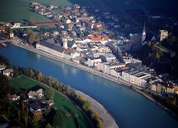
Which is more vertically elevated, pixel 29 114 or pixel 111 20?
pixel 111 20

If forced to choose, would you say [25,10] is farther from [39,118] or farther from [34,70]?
[39,118]

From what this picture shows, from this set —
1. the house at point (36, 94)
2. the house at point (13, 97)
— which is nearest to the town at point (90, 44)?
the house at point (36, 94)

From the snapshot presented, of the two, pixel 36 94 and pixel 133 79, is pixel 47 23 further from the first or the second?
pixel 36 94

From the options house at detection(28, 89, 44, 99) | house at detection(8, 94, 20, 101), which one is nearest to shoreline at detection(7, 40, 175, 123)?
house at detection(28, 89, 44, 99)

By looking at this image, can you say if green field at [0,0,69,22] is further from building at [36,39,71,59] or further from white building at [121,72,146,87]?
white building at [121,72,146,87]

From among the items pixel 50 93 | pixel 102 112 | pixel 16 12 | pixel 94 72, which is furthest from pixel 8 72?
pixel 16 12

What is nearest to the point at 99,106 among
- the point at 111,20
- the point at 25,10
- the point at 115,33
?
the point at 115,33

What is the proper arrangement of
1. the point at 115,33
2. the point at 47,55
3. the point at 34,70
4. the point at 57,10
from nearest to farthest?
the point at 34,70, the point at 47,55, the point at 115,33, the point at 57,10
